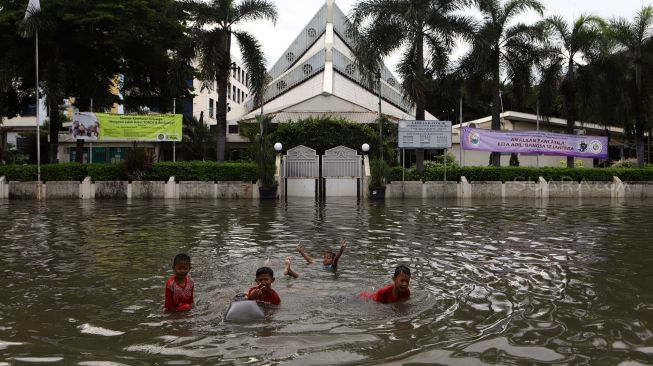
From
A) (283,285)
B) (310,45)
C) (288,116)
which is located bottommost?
(283,285)

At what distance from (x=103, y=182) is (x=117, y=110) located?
31429 mm

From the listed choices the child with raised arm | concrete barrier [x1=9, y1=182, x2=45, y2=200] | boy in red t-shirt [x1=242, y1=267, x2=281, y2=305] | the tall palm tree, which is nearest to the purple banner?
the tall palm tree

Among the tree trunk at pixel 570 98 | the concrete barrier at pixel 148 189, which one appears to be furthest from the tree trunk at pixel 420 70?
the concrete barrier at pixel 148 189

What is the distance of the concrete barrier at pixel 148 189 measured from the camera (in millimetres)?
24828

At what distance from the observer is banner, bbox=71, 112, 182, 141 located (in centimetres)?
2642

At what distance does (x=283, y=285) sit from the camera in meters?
7.37

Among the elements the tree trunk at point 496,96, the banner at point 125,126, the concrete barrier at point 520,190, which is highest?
the tree trunk at point 496,96

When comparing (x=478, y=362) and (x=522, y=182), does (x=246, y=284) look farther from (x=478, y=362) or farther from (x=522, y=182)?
(x=522, y=182)

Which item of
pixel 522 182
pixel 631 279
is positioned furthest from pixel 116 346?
pixel 522 182

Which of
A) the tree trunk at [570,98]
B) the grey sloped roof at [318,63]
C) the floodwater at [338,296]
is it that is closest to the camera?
the floodwater at [338,296]

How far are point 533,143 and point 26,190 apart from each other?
24.5 m

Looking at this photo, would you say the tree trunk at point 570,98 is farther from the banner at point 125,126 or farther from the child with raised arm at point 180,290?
the child with raised arm at point 180,290

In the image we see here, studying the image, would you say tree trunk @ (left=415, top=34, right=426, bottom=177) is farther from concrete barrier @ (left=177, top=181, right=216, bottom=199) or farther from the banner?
the banner

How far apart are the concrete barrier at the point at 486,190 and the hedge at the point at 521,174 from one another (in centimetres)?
82
